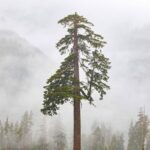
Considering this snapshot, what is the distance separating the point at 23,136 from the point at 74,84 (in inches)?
6754

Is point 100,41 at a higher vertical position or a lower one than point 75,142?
higher

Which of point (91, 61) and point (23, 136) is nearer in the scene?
point (91, 61)

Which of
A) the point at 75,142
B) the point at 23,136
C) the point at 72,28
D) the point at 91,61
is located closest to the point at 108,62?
the point at 91,61

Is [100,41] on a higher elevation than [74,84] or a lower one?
higher

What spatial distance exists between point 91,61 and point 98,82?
1.48 meters

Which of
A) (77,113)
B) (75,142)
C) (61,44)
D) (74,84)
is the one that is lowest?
(75,142)

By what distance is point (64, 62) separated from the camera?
104 ft

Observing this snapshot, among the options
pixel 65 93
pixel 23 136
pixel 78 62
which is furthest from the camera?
pixel 23 136

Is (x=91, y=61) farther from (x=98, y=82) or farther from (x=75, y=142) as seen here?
(x=75, y=142)

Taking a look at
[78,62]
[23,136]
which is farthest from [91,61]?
[23,136]

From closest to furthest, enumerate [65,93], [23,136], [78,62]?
1. [65,93]
2. [78,62]
3. [23,136]

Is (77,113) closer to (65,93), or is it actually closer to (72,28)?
(65,93)

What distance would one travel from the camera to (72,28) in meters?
31.7

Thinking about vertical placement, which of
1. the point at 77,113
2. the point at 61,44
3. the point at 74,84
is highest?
the point at 61,44
